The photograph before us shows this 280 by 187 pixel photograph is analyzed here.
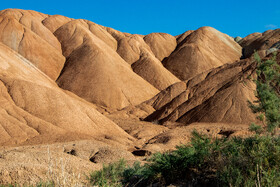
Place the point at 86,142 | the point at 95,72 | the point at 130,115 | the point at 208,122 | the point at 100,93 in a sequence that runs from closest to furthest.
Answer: the point at 86,142
the point at 208,122
the point at 130,115
the point at 100,93
the point at 95,72

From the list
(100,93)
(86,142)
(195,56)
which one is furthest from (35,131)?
(195,56)

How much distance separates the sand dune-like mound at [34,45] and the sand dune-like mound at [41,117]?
23.5 metres

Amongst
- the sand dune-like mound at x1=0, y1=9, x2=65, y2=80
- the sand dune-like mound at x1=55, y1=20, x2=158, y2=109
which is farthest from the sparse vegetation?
the sand dune-like mound at x1=0, y1=9, x2=65, y2=80

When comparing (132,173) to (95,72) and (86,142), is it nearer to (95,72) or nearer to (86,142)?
(86,142)

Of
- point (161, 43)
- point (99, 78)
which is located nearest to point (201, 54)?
point (161, 43)

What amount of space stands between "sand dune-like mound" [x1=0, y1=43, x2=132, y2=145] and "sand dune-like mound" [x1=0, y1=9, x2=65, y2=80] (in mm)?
23498

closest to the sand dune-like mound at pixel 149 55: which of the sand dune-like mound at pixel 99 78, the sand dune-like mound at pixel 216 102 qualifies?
the sand dune-like mound at pixel 99 78

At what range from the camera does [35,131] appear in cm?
2077

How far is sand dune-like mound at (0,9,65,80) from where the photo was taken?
1971 inches

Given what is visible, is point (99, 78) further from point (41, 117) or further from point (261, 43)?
point (261, 43)

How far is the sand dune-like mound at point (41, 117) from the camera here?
66.7ft

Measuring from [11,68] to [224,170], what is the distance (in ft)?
84.1

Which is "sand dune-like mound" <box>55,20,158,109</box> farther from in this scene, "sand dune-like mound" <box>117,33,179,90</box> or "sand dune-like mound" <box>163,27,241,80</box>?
"sand dune-like mound" <box>163,27,241,80</box>

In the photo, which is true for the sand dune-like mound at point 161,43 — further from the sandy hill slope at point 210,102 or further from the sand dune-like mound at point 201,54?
the sandy hill slope at point 210,102
